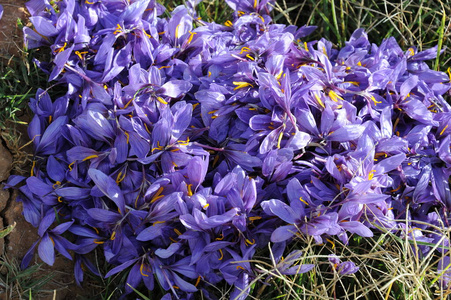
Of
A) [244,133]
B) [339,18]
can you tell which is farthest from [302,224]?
[339,18]

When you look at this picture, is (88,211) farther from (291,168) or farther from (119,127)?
(291,168)

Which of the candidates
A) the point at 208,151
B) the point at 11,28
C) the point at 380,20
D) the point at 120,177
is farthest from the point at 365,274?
the point at 11,28

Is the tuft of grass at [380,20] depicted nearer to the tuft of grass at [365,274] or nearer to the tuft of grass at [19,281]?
the tuft of grass at [365,274]

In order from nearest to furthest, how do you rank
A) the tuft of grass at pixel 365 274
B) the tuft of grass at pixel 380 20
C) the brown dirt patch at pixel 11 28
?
1. the tuft of grass at pixel 365 274
2. the brown dirt patch at pixel 11 28
3. the tuft of grass at pixel 380 20

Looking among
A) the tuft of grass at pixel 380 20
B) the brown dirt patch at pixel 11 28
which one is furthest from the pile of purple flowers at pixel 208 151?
the tuft of grass at pixel 380 20

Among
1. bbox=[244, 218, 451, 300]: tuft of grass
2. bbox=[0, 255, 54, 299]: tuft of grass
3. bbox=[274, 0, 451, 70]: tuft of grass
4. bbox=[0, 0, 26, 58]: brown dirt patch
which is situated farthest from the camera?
bbox=[274, 0, 451, 70]: tuft of grass

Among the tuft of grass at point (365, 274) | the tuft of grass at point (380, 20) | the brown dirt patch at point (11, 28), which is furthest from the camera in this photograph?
the tuft of grass at point (380, 20)

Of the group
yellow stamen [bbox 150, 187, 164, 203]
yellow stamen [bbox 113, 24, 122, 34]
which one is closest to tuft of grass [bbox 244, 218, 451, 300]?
yellow stamen [bbox 150, 187, 164, 203]

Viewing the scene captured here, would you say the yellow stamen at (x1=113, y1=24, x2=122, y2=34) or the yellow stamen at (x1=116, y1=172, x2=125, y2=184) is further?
the yellow stamen at (x1=113, y1=24, x2=122, y2=34)

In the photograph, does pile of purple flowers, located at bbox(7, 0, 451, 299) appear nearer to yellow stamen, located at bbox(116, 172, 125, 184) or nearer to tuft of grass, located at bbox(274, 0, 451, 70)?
yellow stamen, located at bbox(116, 172, 125, 184)

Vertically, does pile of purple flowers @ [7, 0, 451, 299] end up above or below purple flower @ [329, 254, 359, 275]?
above
